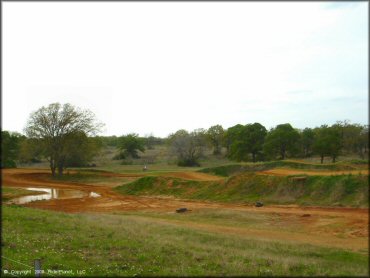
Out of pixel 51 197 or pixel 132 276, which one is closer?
pixel 132 276

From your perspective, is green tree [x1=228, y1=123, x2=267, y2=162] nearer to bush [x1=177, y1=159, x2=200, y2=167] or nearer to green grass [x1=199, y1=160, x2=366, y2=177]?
green grass [x1=199, y1=160, x2=366, y2=177]

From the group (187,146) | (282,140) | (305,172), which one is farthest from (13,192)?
(282,140)

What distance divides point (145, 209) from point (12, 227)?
11.0 metres

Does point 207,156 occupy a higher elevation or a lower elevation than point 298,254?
higher

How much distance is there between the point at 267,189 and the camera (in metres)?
26.7

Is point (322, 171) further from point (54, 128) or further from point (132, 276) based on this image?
point (54, 128)

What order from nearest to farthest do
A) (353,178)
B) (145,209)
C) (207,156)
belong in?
(353,178), (207,156), (145,209)

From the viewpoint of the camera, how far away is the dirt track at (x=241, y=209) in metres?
13.7

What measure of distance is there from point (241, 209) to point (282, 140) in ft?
34.6

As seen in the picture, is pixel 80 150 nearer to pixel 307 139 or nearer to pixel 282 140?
pixel 282 140

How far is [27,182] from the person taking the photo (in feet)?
109

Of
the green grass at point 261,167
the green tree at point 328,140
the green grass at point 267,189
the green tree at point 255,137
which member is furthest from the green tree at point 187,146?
the green tree at point 328,140

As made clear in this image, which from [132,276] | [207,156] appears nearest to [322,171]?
[207,156]

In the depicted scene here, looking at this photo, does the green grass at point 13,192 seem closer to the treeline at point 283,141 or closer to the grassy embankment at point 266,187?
the grassy embankment at point 266,187
